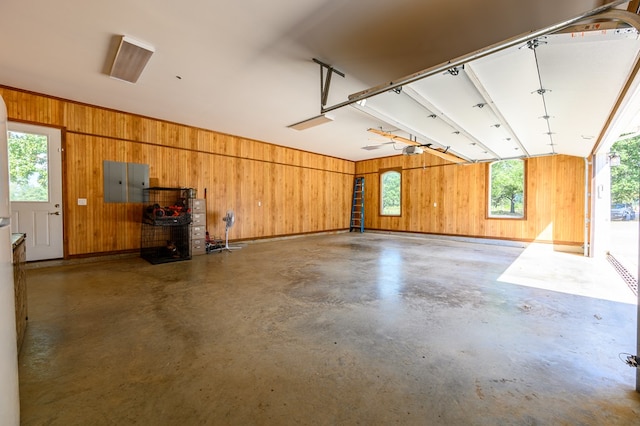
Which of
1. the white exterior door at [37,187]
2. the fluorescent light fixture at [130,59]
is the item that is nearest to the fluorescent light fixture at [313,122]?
the fluorescent light fixture at [130,59]

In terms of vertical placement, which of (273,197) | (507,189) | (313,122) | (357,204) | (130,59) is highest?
(130,59)

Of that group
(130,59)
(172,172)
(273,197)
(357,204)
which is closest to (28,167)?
(172,172)

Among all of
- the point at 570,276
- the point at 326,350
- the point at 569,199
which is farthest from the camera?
the point at 569,199

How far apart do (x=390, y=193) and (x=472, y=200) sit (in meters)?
3.02

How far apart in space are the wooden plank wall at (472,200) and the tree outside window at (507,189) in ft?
0.64

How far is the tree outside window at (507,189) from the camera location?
310 inches

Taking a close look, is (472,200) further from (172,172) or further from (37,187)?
(37,187)

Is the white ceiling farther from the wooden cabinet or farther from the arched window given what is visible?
the arched window

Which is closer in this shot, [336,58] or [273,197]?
[336,58]

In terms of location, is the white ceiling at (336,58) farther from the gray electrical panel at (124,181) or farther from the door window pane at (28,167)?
the gray electrical panel at (124,181)

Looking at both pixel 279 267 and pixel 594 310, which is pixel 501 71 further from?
pixel 279 267

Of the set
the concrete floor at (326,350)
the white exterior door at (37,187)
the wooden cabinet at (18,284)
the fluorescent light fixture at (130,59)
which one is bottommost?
the concrete floor at (326,350)

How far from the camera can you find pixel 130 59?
3.52 meters

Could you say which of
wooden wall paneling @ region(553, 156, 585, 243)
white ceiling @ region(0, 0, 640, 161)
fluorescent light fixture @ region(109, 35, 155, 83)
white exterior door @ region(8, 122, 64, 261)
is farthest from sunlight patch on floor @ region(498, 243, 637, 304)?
white exterior door @ region(8, 122, 64, 261)
